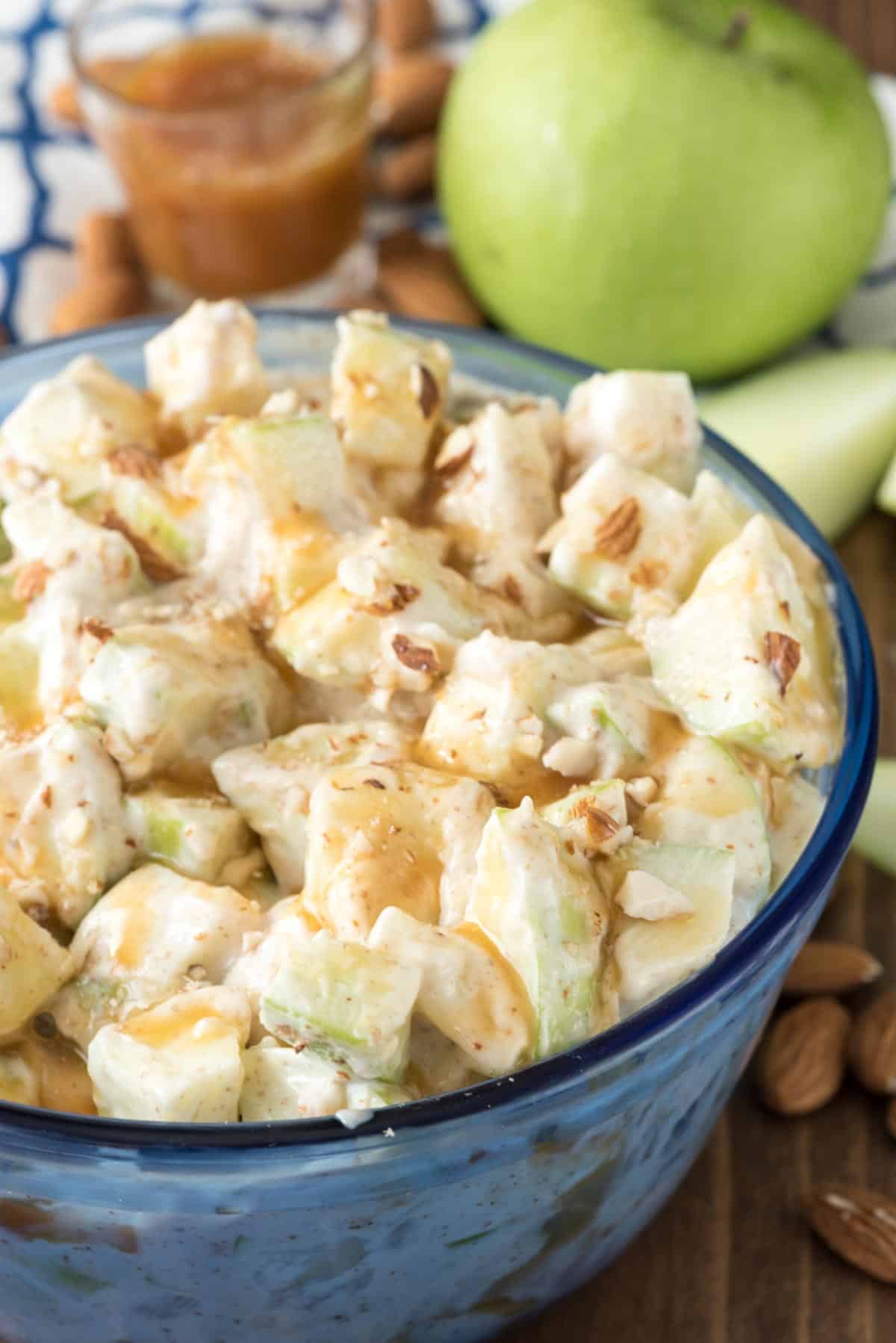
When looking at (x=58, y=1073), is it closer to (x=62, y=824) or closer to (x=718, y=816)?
(x=62, y=824)

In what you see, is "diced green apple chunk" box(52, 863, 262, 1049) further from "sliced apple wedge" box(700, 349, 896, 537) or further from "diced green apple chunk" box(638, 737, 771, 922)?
"sliced apple wedge" box(700, 349, 896, 537)

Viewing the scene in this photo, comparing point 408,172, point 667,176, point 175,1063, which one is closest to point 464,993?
point 175,1063

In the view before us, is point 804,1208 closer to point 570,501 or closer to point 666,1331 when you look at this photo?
point 666,1331

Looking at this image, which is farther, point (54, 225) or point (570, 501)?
point (54, 225)

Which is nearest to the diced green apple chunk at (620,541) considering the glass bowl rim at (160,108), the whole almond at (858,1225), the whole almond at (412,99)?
the whole almond at (858,1225)

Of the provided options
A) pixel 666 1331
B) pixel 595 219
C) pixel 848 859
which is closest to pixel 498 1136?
pixel 666 1331

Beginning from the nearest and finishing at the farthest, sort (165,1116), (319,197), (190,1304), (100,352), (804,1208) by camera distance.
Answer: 1. (165,1116)
2. (190,1304)
3. (804,1208)
4. (100,352)
5. (319,197)

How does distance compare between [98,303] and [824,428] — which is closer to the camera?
[824,428]
